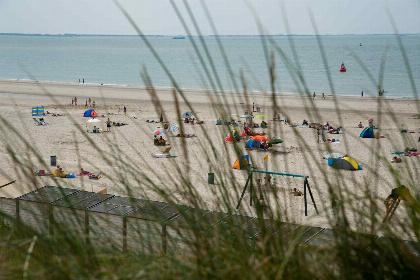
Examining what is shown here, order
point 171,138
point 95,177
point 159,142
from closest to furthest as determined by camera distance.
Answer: point 95,177
point 171,138
point 159,142

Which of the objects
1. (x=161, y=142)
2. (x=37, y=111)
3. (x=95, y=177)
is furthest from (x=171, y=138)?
(x=37, y=111)

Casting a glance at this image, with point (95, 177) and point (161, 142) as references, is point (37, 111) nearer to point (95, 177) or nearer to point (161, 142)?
point (161, 142)

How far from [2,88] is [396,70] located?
53937 mm

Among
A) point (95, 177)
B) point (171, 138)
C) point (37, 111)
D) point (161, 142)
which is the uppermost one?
point (37, 111)

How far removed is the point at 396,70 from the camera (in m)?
71.4

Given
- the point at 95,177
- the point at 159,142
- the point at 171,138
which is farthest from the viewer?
the point at 159,142

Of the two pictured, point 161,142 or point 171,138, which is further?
point 161,142

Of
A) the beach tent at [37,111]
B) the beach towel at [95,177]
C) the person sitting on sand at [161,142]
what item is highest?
the beach tent at [37,111]

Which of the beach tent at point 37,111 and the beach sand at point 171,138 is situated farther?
the beach tent at point 37,111

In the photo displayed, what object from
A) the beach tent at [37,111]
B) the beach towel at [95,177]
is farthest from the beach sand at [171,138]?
the beach tent at [37,111]

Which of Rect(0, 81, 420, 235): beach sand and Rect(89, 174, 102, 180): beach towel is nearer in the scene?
Rect(0, 81, 420, 235): beach sand

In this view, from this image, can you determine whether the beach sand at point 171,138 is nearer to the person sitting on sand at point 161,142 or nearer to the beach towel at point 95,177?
the beach towel at point 95,177

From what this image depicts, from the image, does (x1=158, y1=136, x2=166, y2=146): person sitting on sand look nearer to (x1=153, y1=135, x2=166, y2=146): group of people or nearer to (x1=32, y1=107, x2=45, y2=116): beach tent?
(x1=153, y1=135, x2=166, y2=146): group of people

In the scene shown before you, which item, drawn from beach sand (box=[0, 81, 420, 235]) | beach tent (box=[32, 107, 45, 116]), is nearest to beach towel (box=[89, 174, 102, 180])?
beach sand (box=[0, 81, 420, 235])
